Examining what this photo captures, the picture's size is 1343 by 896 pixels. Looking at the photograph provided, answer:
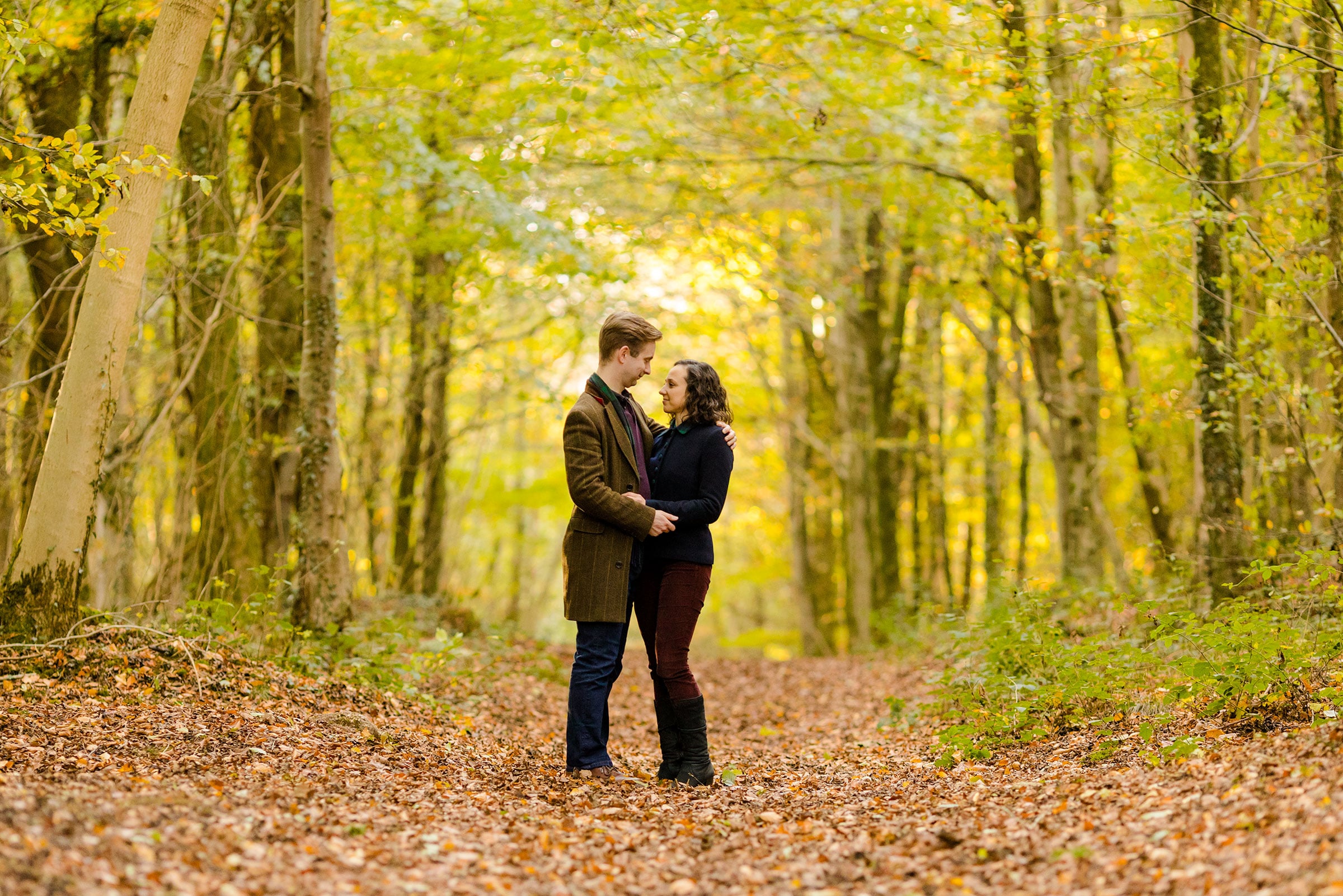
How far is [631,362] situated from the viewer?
517 cm

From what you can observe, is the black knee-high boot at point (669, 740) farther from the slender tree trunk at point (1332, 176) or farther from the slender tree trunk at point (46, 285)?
the slender tree trunk at point (46, 285)

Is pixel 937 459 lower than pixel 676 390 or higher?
higher

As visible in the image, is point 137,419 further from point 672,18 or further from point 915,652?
point 915,652

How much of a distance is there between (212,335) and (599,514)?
502 centimetres

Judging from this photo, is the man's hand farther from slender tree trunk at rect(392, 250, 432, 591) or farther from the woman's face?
slender tree trunk at rect(392, 250, 432, 591)

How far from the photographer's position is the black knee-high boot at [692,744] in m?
5.11

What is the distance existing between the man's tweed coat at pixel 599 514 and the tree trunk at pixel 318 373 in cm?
272

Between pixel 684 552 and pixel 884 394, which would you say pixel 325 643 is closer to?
pixel 684 552

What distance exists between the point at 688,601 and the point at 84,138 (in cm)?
622

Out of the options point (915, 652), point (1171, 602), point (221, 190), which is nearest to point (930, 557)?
point (915, 652)

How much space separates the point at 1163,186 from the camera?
29.6ft

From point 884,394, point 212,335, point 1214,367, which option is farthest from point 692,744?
point 884,394

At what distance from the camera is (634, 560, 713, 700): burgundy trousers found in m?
5.05

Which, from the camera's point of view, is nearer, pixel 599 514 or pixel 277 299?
pixel 599 514
